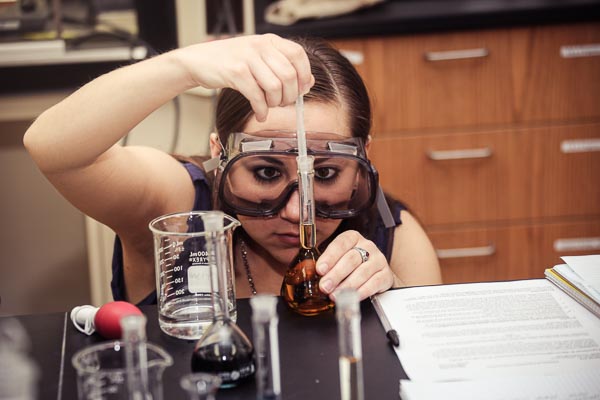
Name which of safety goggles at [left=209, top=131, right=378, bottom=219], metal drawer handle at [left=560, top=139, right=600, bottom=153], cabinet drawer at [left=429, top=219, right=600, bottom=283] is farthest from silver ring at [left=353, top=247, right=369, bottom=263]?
metal drawer handle at [left=560, top=139, right=600, bottom=153]

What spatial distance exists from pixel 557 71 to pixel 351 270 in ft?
5.62

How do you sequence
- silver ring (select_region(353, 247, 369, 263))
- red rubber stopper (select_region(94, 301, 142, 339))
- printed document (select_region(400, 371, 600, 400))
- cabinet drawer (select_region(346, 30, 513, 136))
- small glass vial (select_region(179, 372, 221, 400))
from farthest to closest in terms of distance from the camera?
1. cabinet drawer (select_region(346, 30, 513, 136))
2. silver ring (select_region(353, 247, 369, 263))
3. red rubber stopper (select_region(94, 301, 142, 339))
4. printed document (select_region(400, 371, 600, 400))
5. small glass vial (select_region(179, 372, 221, 400))

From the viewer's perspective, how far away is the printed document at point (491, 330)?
93cm

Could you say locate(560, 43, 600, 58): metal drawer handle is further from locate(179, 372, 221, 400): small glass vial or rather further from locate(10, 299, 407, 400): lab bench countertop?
locate(179, 372, 221, 400): small glass vial

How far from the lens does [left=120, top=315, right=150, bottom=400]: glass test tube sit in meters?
0.71

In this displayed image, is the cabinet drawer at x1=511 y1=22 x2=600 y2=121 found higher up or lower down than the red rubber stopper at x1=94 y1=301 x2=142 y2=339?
higher up

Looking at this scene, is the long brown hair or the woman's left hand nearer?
the woman's left hand

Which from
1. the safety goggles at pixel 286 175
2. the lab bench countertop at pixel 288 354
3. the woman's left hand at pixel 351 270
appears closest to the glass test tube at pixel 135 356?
the lab bench countertop at pixel 288 354

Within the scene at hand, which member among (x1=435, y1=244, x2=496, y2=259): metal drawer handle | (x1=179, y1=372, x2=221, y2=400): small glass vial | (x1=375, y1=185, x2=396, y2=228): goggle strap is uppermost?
(x1=375, y1=185, x2=396, y2=228): goggle strap

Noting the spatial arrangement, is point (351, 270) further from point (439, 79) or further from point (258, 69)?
point (439, 79)

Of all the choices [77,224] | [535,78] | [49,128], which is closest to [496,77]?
[535,78]

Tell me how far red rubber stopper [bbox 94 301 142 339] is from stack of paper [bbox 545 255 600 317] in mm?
588

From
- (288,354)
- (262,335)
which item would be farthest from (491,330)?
(262,335)

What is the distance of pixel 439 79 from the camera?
100 inches
